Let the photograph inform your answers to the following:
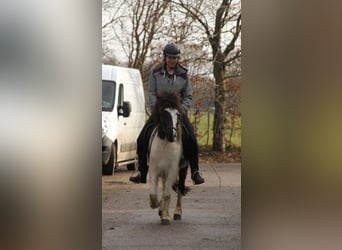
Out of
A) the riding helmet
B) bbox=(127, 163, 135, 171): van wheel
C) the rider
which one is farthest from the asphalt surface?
the riding helmet

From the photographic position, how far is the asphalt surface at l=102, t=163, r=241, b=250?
1173cm

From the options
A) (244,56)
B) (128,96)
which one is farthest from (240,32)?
(128,96)

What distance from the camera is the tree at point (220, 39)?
11.7 metres

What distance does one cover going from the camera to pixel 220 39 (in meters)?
11.8

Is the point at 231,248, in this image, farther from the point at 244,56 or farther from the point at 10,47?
the point at 10,47

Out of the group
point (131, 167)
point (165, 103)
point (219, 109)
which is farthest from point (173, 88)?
point (131, 167)

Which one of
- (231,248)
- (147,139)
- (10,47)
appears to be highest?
(10,47)

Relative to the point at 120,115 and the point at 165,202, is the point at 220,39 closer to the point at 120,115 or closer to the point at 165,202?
the point at 120,115

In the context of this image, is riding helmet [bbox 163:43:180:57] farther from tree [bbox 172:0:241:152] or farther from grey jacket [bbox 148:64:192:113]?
tree [bbox 172:0:241:152]

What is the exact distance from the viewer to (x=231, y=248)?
38.3 feet

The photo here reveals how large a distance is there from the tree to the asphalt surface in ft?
1.10

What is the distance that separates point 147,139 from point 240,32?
1.17 metres

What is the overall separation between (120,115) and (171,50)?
69cm

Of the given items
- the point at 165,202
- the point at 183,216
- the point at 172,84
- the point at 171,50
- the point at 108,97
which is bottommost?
the point at 183,216
